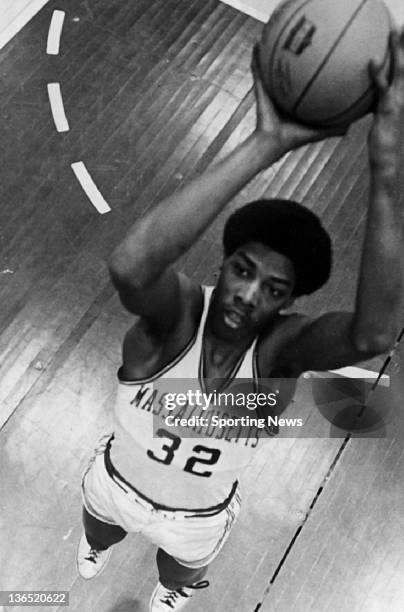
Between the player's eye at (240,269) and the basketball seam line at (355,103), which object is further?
the player's eye at (240,269)

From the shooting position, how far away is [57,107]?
340cm

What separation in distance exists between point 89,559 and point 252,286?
1.39 m

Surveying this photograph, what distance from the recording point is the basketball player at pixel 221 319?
128cm

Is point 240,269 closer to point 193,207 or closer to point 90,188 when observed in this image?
point 193,207

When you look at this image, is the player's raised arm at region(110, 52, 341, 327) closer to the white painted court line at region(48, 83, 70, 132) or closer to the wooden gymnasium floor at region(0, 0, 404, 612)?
the wooden gymnasium floor at region(0, 0, 404, 612)

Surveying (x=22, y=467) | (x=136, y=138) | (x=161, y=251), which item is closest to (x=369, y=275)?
(x=161, y=251)

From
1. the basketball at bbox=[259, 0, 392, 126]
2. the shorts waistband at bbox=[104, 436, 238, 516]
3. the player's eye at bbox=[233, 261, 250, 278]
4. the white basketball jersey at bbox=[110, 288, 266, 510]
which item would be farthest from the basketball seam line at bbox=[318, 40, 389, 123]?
the shorts waistband at bbox=[104, 436, 238, 516]

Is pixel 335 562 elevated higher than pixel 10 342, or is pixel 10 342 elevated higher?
pixel 10 342

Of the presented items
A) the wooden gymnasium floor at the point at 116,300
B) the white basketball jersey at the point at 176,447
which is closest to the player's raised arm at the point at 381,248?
the white basketball jersey at the point at 176,447

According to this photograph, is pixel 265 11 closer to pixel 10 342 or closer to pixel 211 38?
pixel 211 38

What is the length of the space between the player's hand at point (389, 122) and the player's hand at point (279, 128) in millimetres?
160

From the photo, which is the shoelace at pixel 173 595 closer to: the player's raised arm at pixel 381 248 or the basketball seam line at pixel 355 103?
the player's raised arm at pixel 381 248

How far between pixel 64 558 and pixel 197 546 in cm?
82

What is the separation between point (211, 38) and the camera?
373 centimetres
